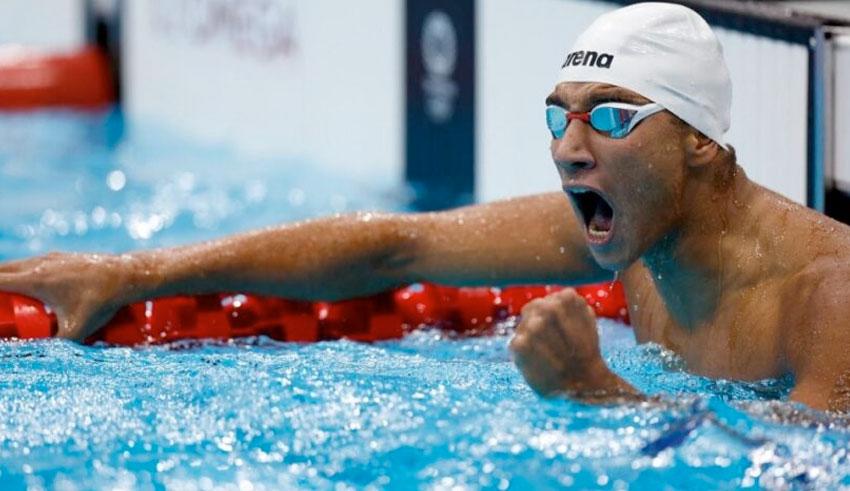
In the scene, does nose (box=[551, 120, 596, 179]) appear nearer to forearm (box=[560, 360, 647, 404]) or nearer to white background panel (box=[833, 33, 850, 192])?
forearm (box=[560, 360, 647, 404])

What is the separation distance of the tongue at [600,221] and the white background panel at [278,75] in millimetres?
3519

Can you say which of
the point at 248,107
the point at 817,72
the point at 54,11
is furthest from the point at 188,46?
the point at 817,72

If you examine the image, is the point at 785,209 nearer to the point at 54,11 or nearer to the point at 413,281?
the point at 413,281

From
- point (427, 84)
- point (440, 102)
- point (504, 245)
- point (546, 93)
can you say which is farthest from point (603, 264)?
point (427, 84)

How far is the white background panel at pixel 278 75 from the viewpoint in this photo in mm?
6141

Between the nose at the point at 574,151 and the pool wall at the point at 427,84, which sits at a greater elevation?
the nose at the point at 574,151

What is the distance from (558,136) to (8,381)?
3.28ft

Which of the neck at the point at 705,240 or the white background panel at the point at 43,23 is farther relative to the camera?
the white background panel at the point at 43,23

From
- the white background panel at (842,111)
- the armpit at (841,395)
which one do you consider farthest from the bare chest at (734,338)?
the white background panel at (842,111)

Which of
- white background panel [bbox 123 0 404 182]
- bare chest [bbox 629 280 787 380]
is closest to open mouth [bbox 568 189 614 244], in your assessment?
bare chest [bbox 629 280 787 380]

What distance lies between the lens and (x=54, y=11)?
8969 millimetres

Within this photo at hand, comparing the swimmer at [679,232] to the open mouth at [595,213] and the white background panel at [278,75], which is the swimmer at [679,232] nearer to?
the open mouth at [595,213]

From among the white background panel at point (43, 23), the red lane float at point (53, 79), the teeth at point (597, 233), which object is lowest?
the red lane float at point (53, 79)

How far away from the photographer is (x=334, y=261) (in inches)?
124
